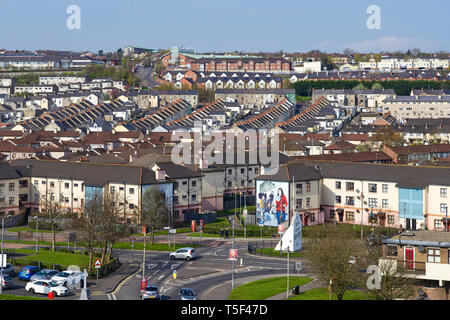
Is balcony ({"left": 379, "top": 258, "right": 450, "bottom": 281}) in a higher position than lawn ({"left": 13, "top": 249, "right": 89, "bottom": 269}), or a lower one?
higher

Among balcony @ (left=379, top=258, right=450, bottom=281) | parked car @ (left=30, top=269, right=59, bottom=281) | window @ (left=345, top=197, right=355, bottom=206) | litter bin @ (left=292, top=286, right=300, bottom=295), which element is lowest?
litter bin @ (left=292, top=286, right=300, bottom=295)

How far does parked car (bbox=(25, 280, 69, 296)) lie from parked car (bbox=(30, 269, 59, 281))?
942mm

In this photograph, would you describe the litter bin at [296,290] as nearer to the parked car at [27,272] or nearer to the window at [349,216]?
the parked car at [27,272]

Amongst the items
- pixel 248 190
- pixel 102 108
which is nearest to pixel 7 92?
pixel 102 108

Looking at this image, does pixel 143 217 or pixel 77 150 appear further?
pixel 77 150

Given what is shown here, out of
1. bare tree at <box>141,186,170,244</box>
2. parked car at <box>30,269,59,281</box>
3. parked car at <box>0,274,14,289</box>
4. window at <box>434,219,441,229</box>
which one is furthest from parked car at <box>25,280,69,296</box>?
window at <box>434,219,441,229</box>

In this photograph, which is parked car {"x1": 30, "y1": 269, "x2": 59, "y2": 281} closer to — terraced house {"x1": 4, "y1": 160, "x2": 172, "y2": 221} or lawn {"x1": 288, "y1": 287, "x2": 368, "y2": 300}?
lawn {"x1": 288, "y1": 287, "x2": 368, "y2": 300}

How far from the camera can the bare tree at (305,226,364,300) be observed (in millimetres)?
30484

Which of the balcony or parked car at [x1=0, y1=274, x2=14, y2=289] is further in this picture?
parked car at [x1=0, y1=274, x2=14, y2=289]

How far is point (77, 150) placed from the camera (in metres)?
85.5

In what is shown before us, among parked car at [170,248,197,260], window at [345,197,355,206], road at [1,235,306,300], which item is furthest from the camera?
window at [345,197,355,206]

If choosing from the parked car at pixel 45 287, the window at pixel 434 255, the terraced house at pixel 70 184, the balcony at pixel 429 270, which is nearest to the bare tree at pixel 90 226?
the parked car at pixel 45 287
